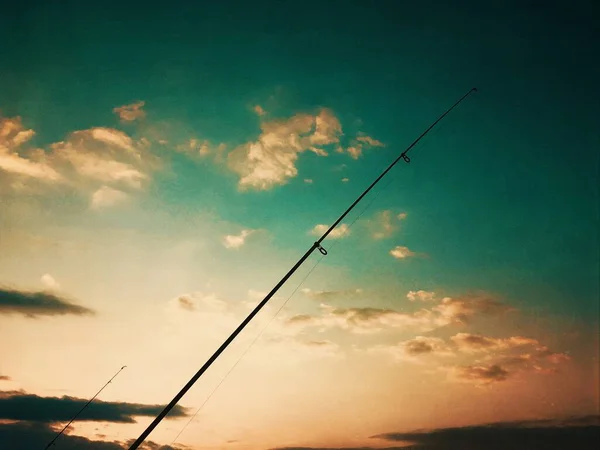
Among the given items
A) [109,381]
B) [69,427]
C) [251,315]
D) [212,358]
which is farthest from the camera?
[69,427]

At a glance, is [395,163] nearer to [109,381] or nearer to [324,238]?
[324,238]

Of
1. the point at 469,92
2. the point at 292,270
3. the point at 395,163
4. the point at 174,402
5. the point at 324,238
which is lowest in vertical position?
the point at 174,402

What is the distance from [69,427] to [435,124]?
23.1m

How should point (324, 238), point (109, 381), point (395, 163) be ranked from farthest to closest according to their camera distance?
point (109, 381) < point (395, 163) < point (324, 238)

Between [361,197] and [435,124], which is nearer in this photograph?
[361,197]

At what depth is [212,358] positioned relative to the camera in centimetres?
631

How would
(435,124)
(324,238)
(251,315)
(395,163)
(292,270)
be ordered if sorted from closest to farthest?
(251,315), (292,270), (324,238), (395,163), (435,124)

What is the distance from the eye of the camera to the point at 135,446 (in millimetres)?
5418

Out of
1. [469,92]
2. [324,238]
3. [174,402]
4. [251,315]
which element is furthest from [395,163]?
[174,402]

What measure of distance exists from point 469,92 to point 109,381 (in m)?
19.6

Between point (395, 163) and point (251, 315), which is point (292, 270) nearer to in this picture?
point (251, 315)

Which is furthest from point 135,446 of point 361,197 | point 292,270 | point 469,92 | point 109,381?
point 469,92

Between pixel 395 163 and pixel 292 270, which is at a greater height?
pixel 395 163

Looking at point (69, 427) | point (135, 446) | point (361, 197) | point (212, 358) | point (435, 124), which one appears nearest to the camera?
point (135, 446)
